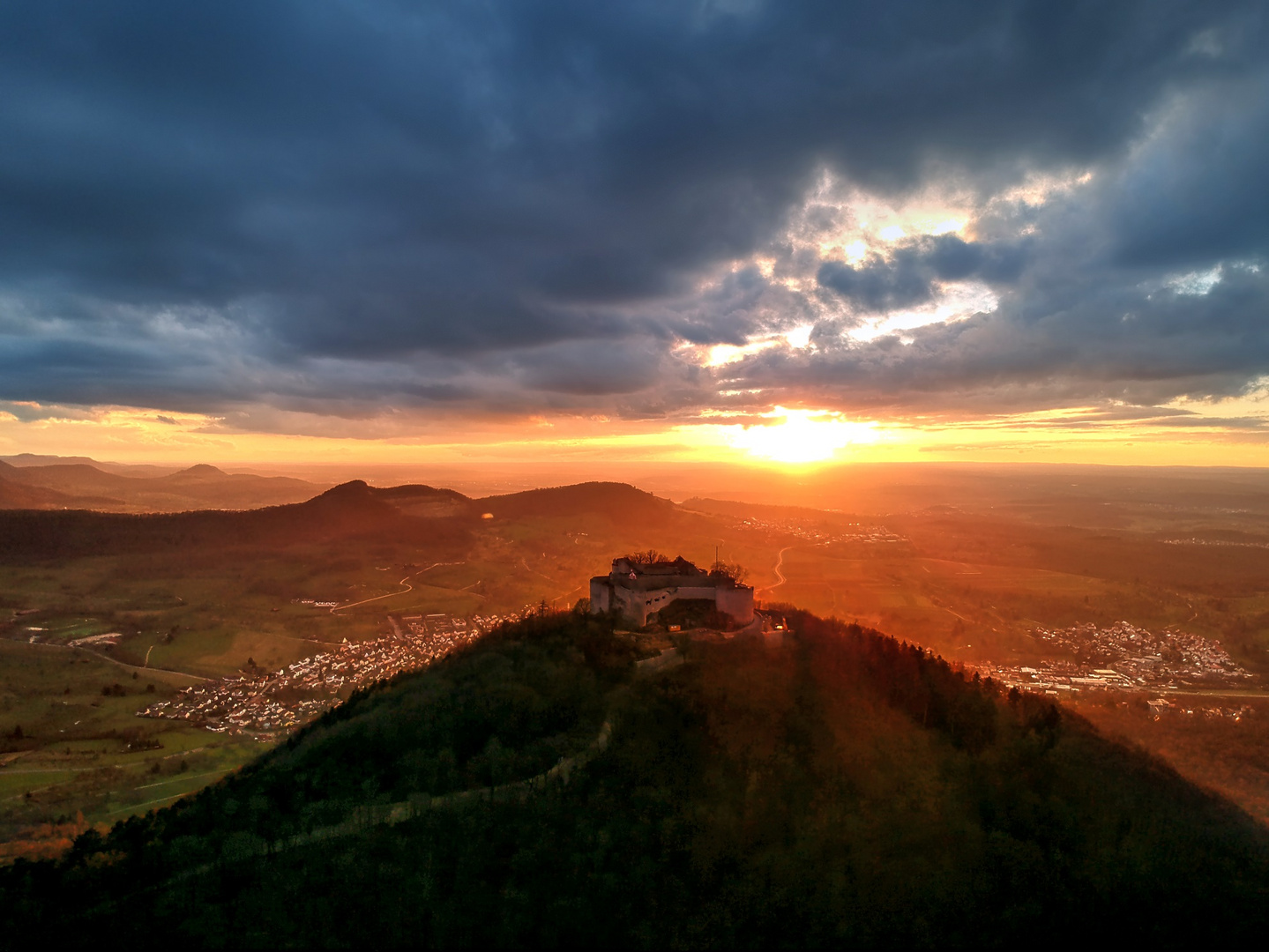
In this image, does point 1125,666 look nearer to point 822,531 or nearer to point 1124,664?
point 1124,664

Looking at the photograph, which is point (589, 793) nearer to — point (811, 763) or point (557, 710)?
point (557, 710)

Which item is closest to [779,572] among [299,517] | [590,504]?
[590,504]

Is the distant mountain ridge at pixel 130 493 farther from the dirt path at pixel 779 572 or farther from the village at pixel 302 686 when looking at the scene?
the dirt path at pixel 779 572

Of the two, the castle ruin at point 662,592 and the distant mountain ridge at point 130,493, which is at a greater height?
the distant mountain ridge at point 130,493

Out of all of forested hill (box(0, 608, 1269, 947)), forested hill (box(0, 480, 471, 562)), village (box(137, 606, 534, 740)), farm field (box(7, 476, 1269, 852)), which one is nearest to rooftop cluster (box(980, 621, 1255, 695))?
farm field (box(7, 476, 1269, 852))

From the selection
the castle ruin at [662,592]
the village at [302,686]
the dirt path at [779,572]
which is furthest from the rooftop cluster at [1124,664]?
the village at [302,686]

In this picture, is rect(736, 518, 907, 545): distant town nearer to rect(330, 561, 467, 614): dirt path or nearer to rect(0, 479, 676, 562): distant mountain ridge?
rect(0, 479, 676, 562): distant mountain ridge
